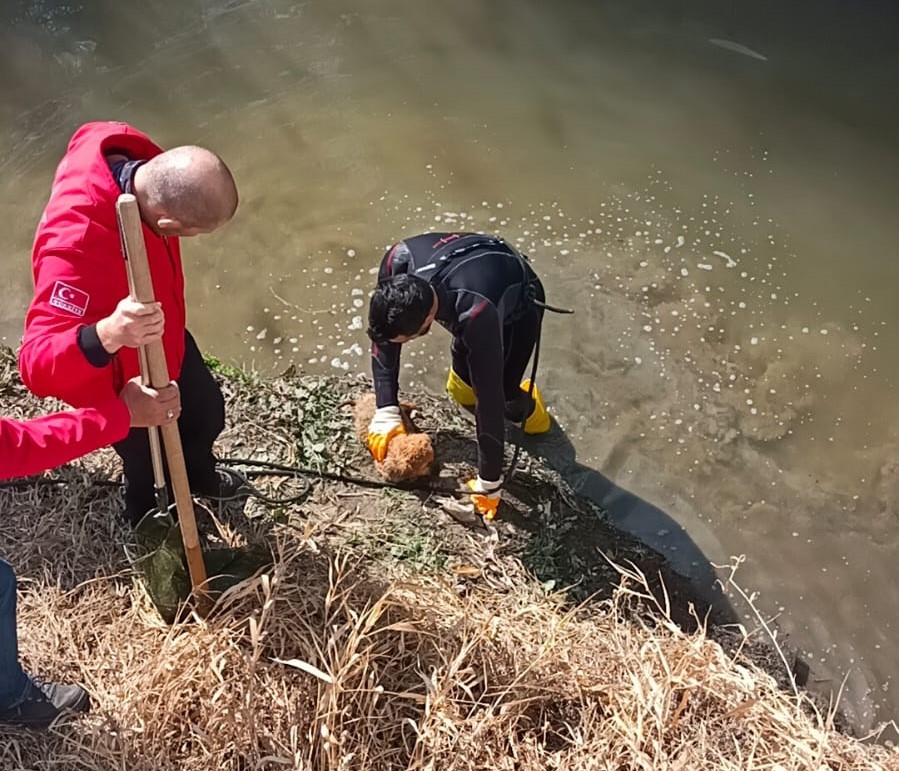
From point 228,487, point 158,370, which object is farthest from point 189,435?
point 158,370

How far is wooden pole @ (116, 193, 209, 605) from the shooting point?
191 centimetres

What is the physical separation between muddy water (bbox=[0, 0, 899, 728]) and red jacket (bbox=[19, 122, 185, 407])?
86.1 inches

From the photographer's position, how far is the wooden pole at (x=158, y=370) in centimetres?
191

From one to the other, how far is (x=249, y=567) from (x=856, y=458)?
3.00m

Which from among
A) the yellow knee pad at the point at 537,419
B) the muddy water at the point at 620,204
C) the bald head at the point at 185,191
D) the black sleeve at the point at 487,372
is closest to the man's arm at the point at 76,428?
the bald head at the point at 185,191

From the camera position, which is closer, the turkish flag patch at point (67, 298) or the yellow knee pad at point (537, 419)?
the turkish flag patch at point (67, 298)

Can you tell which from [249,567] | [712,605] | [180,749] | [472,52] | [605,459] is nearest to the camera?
[180,749]

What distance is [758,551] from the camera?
12.8 feet

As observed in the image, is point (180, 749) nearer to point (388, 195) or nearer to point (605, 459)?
point (605, 459)

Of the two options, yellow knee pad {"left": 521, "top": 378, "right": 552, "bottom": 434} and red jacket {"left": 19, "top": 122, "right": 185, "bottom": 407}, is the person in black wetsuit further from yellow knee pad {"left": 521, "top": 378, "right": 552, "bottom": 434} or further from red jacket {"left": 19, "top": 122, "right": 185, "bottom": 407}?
red jacket {"left": 19, "top": 122, "right": 185, "bottom": 407}

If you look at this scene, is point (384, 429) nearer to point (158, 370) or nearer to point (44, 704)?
point (158, 370)

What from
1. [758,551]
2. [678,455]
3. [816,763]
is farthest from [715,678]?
[678,455]

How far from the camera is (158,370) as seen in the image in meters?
2.18

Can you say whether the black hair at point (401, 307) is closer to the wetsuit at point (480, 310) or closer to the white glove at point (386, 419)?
the wetsuit at point (480, 310)
